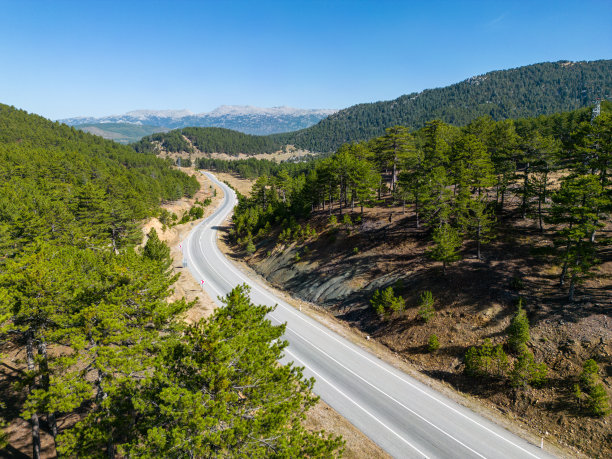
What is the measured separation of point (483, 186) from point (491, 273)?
10.9m

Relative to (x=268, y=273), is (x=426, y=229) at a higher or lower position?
higher

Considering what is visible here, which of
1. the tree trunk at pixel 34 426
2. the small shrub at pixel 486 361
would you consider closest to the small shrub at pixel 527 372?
the small shrub at pixel 486 361

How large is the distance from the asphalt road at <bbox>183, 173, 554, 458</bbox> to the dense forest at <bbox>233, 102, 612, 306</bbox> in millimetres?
12591

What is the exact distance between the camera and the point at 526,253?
94.8 feet

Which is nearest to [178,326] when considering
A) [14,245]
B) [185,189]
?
[14,245]

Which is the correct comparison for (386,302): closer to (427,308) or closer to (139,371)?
(427,308)

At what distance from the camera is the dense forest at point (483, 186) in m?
21.9

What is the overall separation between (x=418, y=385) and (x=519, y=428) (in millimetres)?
6177

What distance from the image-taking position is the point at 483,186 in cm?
3334

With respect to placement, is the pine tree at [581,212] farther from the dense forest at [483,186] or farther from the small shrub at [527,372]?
the small shrub at [527,372]

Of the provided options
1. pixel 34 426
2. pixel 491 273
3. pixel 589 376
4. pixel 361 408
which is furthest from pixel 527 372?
pixel 34 426

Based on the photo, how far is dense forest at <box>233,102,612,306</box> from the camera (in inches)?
861

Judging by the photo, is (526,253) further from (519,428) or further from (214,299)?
(214,299)

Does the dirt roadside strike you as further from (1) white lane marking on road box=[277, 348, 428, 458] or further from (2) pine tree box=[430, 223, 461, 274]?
(2) pine tree box=[430, 223, 461, 274]
